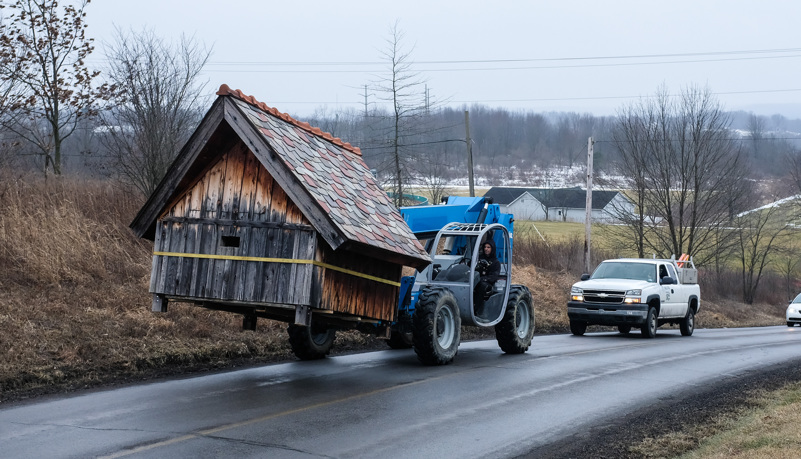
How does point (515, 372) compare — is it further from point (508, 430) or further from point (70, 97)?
point (70, 97)

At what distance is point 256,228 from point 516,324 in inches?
266

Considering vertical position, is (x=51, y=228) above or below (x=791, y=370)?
above

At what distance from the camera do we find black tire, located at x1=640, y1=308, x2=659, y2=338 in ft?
70.0

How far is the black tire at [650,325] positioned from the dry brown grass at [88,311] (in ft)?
15.1

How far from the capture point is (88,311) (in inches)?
555

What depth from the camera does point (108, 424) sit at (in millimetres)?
8227

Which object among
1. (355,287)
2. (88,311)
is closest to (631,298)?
(355,287)

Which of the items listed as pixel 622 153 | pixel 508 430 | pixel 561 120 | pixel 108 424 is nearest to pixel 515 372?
pixel 508 430

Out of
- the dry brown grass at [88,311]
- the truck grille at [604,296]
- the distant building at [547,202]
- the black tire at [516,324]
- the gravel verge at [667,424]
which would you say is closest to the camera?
the gravel verge at [667,424]

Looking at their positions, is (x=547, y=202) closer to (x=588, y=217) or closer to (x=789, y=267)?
(x=789, y=267)

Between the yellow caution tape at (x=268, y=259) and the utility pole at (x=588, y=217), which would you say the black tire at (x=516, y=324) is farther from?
the utility pole at (x=588, y=217)

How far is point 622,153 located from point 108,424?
39632mm

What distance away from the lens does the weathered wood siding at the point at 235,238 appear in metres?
10.4

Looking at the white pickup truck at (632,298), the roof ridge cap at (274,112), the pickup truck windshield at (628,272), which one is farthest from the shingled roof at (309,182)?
the pickup truck windshield at (628,272)
